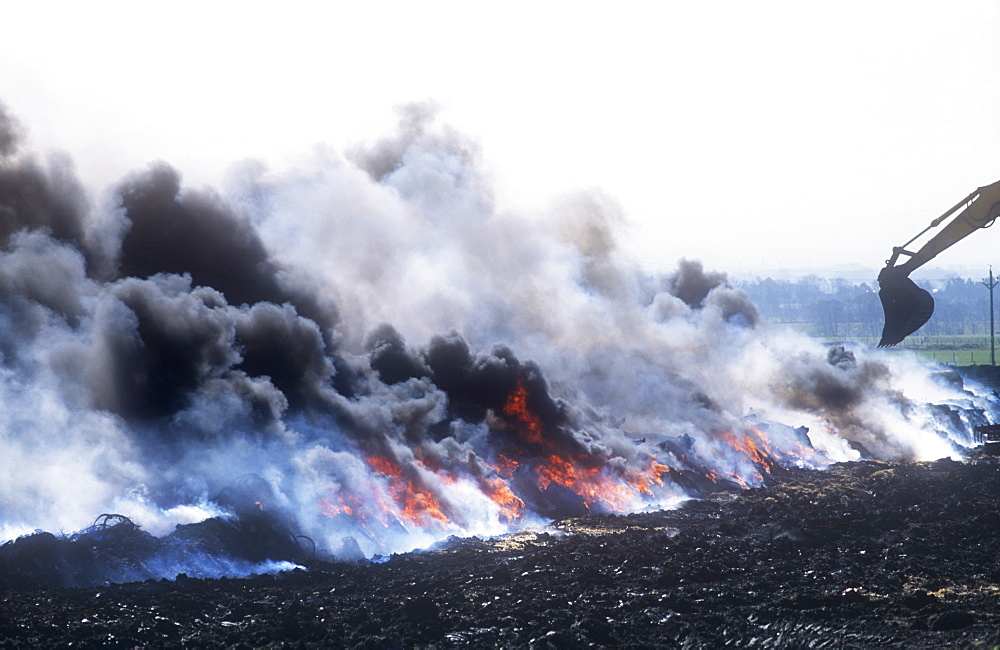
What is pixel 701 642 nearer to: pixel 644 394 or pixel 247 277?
pixel 247 277

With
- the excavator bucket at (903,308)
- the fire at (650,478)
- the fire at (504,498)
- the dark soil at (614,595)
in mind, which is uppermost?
the excavator bucket at (903,308)

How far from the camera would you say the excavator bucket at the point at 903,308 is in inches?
1320

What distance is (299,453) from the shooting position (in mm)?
34031

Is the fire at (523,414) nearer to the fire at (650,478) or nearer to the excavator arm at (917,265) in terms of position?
the fire at (650,478)

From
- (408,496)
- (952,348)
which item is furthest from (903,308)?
(952,348)

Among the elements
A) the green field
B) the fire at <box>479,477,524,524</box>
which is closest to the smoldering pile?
the fire at <box>479,477,524,524</box>

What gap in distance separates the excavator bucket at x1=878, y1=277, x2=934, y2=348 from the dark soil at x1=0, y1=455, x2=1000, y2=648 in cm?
738

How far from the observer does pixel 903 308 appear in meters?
34.0

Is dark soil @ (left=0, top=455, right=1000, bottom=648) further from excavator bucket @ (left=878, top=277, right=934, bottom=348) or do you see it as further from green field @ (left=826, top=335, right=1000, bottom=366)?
green field @ (left=826, top=335, right=1000, bottom=366)

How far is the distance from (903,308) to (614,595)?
1789 centimetres

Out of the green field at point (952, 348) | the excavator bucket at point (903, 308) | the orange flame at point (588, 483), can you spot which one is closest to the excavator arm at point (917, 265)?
the excavator bucket at point (903, 308)

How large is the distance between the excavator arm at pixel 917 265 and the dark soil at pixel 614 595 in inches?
304

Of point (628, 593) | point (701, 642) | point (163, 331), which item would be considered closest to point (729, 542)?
point (628, 593)

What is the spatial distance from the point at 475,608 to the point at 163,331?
2206 centimetres
